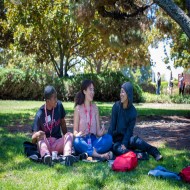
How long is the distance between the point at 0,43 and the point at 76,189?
794 inches

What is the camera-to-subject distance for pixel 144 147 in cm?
557

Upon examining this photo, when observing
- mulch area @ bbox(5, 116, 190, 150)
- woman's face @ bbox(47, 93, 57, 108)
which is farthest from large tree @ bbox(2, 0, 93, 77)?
woman's face @ bbox(47, 93, 57, 108)

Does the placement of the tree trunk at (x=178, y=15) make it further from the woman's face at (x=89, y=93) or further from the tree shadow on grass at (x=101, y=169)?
the tree shadow on grass at (x=101, y=169)

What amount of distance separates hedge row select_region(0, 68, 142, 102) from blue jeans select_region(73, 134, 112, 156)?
53.6 ft

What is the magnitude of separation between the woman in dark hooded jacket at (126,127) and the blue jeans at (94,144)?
0.15m

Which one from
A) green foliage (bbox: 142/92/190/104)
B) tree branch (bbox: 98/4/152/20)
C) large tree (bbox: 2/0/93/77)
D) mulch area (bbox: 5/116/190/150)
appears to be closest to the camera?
mulch area (bbox: 5/116/190/150)

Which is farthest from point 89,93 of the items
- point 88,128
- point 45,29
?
point 45,29

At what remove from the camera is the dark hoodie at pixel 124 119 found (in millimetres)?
5699

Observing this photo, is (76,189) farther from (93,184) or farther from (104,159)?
(104,159)

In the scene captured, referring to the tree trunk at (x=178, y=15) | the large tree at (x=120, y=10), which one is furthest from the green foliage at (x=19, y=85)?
the tree trunk at (x=178, y=15)

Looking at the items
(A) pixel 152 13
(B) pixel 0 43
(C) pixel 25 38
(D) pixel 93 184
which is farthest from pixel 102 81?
→ (D) pixel 93 184

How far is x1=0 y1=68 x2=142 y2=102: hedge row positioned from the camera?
21328 mm

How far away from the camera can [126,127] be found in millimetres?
5801

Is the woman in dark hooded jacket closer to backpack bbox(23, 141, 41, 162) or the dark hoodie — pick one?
the dark hoodie
